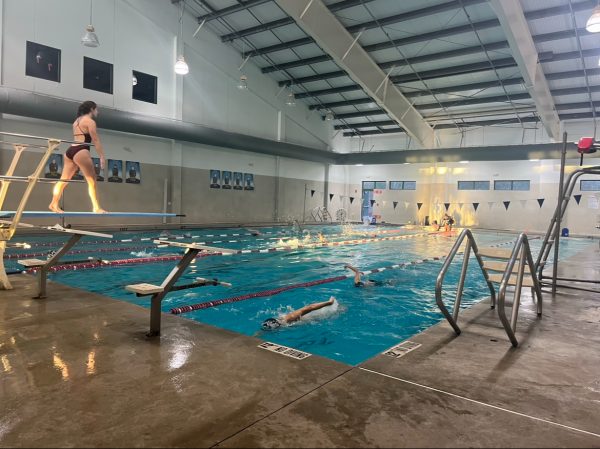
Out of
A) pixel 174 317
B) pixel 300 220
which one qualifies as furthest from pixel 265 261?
pixel 300 220

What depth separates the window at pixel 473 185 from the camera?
897 inches

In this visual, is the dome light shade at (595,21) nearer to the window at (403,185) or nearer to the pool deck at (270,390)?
the pool deck at (270,390)

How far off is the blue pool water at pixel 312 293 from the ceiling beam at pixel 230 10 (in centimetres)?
974

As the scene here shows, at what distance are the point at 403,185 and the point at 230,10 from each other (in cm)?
1448

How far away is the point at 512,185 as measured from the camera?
22.0 meters

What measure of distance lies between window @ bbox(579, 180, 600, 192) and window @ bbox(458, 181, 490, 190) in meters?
4.25

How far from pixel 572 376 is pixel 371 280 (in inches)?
168

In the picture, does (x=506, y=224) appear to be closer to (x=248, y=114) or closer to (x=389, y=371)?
(x=248, y=114)

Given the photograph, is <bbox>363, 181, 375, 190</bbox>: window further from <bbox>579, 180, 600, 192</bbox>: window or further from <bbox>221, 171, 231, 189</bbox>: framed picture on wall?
<bbox>579, 180, 600, 192</bbox>: window

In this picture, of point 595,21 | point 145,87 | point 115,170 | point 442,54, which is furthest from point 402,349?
point 145,87

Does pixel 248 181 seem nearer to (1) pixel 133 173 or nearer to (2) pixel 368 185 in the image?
(1) pixel 133 173

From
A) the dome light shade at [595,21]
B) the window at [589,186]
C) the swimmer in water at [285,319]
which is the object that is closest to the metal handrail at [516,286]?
the swimmer in water at [285,319]

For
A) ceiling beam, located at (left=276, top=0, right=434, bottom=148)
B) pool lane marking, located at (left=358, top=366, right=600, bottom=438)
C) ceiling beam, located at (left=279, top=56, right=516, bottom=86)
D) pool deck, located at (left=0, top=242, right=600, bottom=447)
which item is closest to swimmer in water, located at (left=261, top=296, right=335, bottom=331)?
pool deck, located at (left=0, top=242, right=600, bottom=447)

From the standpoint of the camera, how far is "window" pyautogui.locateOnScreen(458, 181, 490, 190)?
22.8 meters
